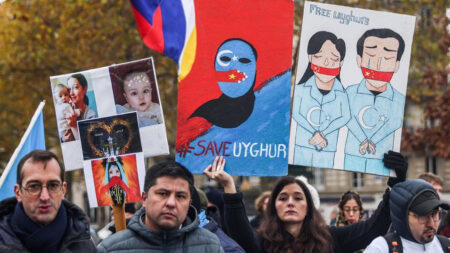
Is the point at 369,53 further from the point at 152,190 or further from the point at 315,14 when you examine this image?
the point at 152,190

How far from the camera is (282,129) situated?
6273 millimetres

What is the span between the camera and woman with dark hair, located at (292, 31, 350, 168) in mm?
6359

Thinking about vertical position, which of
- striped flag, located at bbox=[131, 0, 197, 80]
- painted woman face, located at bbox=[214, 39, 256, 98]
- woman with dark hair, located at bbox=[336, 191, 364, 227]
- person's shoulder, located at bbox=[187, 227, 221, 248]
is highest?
striped flag, located at bbox=[131, 0, 197, 80]

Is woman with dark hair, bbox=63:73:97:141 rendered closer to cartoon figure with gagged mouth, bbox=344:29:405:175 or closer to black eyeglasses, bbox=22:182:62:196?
cartoon figure with gagged mouth, bbox=344:29:405:175

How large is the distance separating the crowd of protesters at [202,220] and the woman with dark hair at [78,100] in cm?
113

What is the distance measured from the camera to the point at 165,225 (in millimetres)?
4746

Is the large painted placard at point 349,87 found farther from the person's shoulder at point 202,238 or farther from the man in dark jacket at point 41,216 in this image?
the man in dark jacket at point 41,216

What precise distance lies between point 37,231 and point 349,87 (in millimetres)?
2916

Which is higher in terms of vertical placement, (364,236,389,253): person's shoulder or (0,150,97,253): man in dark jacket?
(0,150,97,253): man in dark jacket

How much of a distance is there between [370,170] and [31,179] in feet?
8.97

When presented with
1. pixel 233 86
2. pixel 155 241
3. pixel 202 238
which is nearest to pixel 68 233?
pixel 155 241

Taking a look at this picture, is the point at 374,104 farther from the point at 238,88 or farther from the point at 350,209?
the point at 350,209

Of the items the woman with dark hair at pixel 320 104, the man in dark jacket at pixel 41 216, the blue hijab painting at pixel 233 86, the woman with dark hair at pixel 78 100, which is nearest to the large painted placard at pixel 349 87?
the woman with dark hair at pixel 320 104

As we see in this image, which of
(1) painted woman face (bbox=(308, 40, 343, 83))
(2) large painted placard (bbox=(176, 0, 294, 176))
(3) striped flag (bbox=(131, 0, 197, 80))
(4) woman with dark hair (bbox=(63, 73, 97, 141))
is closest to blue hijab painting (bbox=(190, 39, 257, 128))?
(2) large painted placard (bbox=(176, 0, 294, 176))
